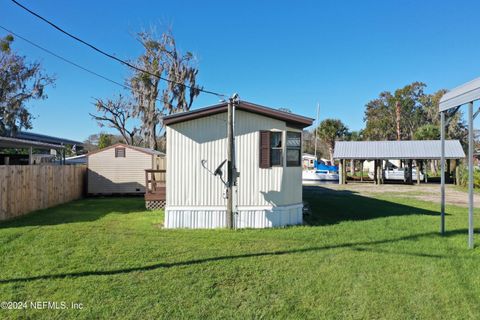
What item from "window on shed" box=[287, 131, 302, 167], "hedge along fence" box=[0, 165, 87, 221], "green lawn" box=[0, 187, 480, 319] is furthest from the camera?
"hedge along fence" box=[0, 165, 87, 221]

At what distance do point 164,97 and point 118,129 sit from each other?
6.64 metres

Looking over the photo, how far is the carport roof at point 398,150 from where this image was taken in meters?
24.9

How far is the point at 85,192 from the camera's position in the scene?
16.5m

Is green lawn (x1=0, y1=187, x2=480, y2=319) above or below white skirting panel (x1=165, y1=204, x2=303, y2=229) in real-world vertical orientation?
below

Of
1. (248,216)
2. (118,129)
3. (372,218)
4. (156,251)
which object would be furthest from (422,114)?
(156,251)

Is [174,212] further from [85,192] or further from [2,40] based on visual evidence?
[2,40]

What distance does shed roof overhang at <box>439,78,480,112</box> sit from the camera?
6176mm

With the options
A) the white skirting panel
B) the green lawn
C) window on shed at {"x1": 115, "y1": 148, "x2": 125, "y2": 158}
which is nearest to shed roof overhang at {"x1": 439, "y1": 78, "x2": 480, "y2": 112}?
the green lawn

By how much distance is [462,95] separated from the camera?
260 inches

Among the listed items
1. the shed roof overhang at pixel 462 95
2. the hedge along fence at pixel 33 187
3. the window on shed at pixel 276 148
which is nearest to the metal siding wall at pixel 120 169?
the hedge along fence at pixel 33 187

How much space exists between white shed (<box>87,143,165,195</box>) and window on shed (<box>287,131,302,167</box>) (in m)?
9.70

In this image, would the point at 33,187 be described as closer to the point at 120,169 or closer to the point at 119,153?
the point at 120,169

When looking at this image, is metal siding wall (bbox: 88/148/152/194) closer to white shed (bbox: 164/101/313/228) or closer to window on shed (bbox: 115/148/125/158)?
window on shed (bbox: 115/148/125/158)

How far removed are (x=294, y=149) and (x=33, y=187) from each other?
28.5ft
